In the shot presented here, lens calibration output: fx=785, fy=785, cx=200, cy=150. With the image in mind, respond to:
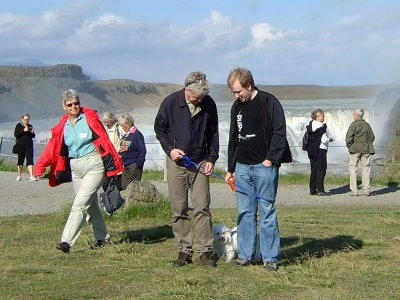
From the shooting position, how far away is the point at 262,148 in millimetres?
7277

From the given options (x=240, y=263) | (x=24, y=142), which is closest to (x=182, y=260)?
(x=240, y=263)

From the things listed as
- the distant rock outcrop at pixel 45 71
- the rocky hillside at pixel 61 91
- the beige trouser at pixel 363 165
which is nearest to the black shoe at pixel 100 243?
the beige trouser at pixel 363 165

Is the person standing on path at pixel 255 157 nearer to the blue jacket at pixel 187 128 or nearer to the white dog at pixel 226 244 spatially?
the white dog at pixel 226 244

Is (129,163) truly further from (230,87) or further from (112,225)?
(230,87)

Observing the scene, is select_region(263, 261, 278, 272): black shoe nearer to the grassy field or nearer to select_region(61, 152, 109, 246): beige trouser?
the grassy field

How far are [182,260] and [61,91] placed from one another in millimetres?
103040

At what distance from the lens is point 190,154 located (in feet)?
24.9

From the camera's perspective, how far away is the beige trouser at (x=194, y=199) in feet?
25.0

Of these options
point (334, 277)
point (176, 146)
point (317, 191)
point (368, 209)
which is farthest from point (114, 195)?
point (317, 191)

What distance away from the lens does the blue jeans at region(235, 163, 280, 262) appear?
23.9ft

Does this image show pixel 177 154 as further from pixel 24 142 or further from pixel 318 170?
pixel 24 142

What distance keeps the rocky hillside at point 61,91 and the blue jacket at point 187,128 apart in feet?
259

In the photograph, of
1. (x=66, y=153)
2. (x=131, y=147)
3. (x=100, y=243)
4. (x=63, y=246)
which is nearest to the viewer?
(x=63, y=246)

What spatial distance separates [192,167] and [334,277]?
1704 mm
